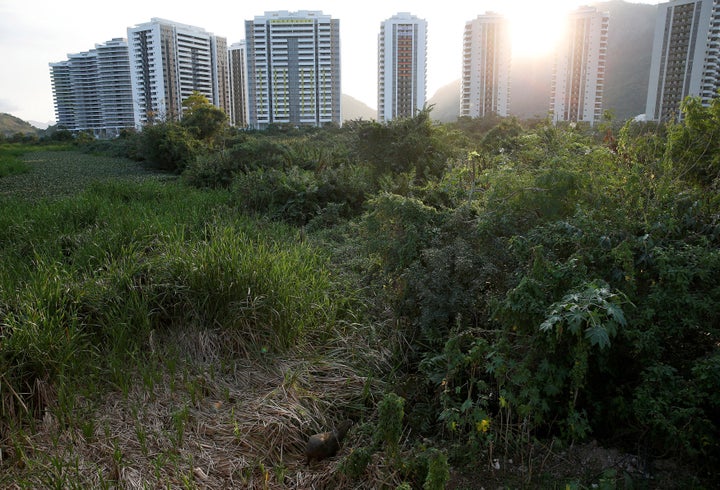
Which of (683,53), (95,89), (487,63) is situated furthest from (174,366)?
(95,89)

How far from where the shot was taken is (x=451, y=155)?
30.5 ft

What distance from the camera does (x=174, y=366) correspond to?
3037mm

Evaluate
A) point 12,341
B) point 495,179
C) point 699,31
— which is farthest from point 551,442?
point 699,31

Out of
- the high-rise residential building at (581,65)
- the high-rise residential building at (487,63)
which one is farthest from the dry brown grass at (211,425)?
the high-rise residential building at (581,65)

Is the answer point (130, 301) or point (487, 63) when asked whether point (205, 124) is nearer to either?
point (130, 301)

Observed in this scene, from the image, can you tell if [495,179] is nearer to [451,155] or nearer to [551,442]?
[551,442]

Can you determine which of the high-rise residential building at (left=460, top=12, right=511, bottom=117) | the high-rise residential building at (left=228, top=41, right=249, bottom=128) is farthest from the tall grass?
the high-rise residential building at (left=228, top=41, right=249, bottom=128)

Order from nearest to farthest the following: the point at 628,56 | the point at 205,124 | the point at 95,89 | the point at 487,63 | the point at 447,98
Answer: the point at 205,124 < the point at 487,63 < the point at 95,89 < the point at 628,56 < the point at 447,98

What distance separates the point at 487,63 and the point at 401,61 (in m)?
10.2

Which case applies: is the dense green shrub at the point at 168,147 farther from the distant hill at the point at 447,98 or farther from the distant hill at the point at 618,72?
the distant hill at the point at 447,98

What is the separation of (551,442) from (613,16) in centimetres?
9758

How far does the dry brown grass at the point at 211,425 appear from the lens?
2270mm

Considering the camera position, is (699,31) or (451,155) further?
(699,31)

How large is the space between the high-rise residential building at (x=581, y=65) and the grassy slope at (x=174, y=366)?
5188cm
